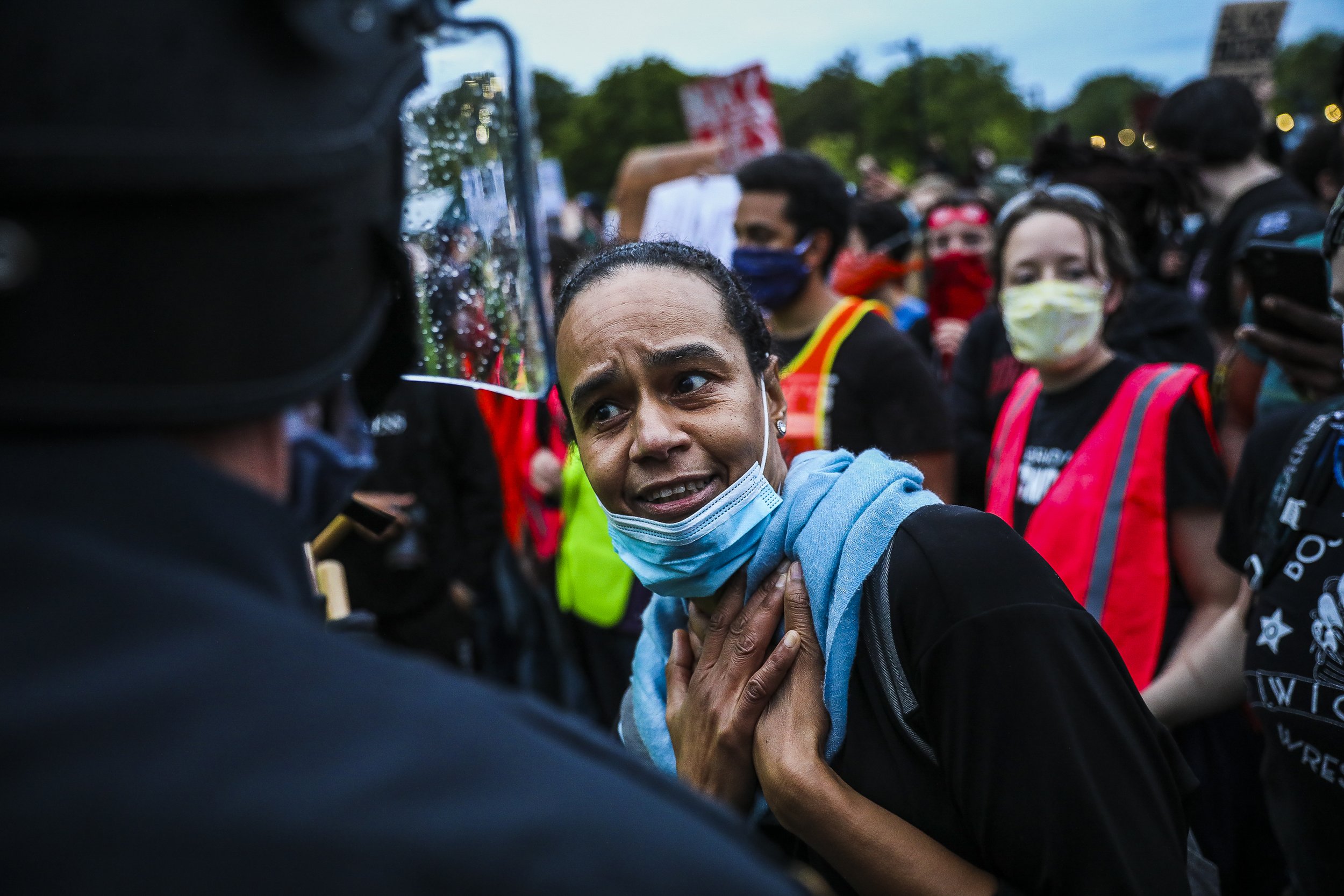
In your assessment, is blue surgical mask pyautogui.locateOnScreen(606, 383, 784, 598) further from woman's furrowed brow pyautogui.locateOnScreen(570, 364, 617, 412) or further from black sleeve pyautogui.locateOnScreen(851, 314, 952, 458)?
black sleeve pyautogui.locateOnScreen(851, 314, 952, 458)

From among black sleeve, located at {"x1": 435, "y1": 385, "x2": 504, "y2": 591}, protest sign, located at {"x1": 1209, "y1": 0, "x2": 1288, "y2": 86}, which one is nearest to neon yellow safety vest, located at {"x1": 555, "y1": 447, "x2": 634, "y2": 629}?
black sleeve, located at {"x1": 435, "y1": 385, "x2": 504, "y2": 591}

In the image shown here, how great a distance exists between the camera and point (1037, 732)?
1579 millimetres

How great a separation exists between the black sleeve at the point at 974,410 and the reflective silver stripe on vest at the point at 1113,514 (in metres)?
1.13

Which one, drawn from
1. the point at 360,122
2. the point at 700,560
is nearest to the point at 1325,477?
the point at 700,560

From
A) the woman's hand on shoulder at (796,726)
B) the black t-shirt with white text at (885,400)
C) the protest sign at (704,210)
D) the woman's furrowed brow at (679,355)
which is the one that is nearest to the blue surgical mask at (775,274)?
the black t-shirt with white text at (885,400)

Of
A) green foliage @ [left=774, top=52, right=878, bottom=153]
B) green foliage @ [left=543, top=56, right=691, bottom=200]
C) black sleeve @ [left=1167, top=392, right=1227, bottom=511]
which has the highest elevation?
green foliage @ [left=774, top=52, right=878, bottom=153]

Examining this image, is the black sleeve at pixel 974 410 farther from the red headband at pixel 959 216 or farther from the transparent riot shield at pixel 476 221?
the transparent riot shield at pixel 476 221

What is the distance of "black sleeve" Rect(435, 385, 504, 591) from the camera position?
5.80m

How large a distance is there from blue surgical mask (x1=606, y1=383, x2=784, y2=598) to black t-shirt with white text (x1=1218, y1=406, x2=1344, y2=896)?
1190 millimetres

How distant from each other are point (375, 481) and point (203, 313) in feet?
16.8

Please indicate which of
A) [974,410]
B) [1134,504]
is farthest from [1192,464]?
[974,410]

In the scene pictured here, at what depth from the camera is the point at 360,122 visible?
888mm

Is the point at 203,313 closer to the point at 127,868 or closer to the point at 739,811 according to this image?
the point at 127,868

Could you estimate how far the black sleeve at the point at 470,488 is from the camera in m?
5.80
